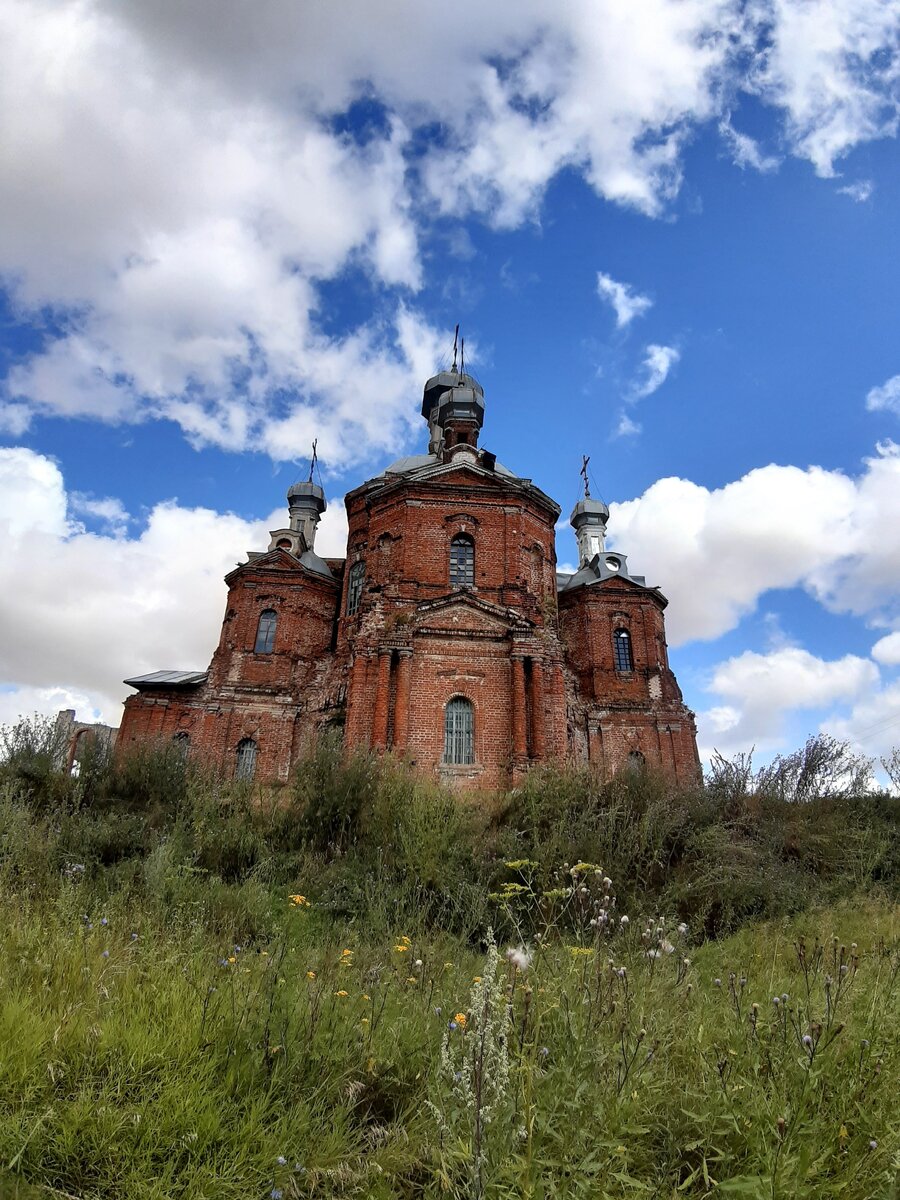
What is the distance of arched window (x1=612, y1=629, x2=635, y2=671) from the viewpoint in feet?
92.6

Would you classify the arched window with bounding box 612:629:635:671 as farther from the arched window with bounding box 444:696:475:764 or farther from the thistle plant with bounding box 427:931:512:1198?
the thistle plant with bounding box 427:931:512:1198

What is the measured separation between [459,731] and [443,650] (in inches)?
97.7

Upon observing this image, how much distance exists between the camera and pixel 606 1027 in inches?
150

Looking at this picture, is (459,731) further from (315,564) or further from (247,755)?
(315,564)

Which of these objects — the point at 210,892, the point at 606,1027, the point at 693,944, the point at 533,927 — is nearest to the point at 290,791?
the point at 210,892

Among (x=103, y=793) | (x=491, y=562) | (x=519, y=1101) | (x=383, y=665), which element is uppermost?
(x=491, y=562)

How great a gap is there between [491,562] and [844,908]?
15.0 metres

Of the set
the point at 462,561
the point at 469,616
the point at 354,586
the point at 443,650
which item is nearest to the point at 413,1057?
the point at 443,650

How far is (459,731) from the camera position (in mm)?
20047

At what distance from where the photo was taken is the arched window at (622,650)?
2822 centimetres

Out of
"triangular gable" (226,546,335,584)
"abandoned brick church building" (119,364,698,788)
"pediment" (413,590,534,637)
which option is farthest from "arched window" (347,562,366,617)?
"pediment" (413,590,534,637)

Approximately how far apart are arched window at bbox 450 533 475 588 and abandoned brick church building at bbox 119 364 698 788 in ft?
0.16

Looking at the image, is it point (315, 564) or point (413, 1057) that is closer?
point (413, 1057)

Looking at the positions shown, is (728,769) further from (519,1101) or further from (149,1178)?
(149,1178)
